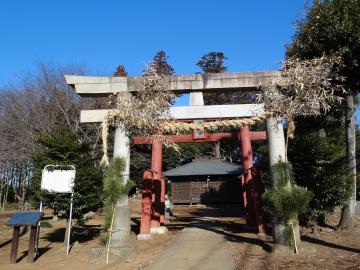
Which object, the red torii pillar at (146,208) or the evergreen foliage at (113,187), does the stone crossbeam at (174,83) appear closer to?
the evergreen foliage at (113,187)

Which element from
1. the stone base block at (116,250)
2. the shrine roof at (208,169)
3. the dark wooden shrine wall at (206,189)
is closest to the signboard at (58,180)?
the stone base block at (116,250)

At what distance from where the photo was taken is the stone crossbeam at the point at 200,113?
31.3ft

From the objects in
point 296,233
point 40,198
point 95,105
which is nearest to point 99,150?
point 95,105

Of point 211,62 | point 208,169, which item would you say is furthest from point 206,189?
point 211,62

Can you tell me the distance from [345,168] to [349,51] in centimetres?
438

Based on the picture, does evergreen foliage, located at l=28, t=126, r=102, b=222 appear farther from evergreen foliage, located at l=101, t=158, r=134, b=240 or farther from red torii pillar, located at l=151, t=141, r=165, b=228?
red torii pillar, located at l=151, t=141, r=165, b=228

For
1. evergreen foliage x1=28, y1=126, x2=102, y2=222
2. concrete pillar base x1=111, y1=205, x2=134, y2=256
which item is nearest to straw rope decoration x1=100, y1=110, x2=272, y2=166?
concrete pillar base x1=111, y1=205, x2=134, y2=256

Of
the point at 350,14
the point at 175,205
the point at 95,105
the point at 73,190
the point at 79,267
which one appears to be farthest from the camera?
the point at 175,205

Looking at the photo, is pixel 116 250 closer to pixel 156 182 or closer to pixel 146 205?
pixel 146 205

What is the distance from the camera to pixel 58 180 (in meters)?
10.1

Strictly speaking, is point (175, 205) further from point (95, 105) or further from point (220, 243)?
point (220, 243)

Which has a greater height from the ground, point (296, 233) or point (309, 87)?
point (309, 87)

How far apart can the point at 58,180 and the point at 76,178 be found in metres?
0.66

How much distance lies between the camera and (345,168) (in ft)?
38.8
